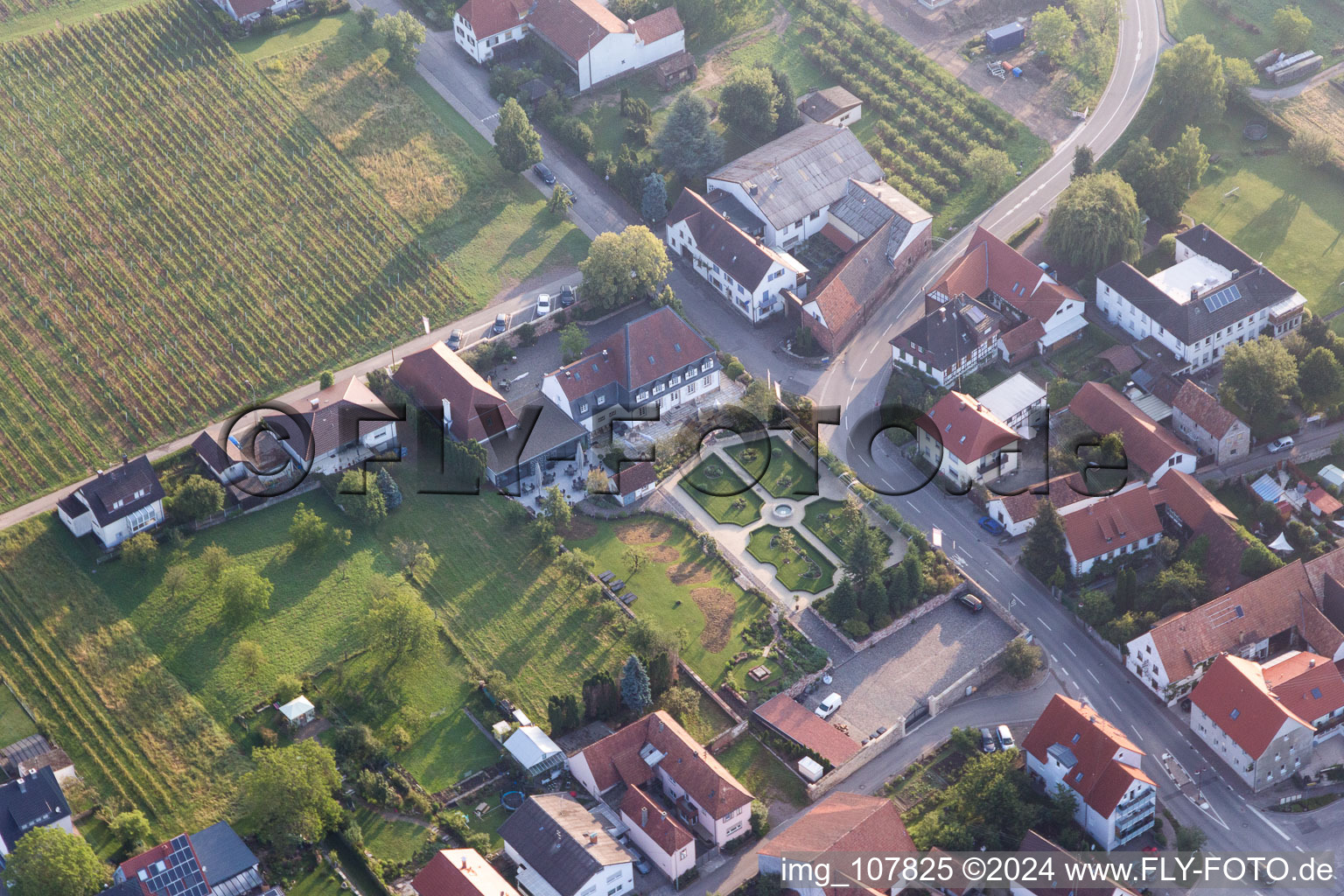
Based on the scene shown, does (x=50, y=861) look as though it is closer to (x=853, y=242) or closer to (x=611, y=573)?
(x=611, y=573)

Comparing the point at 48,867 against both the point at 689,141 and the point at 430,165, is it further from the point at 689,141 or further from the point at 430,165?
the point at 689,141

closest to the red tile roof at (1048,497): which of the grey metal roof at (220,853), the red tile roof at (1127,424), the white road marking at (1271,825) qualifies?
the red tile roof at (1127,424)

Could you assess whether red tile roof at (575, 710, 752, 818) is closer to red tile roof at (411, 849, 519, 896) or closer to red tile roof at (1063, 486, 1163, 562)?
red tile roof at (411, 849, 519, 896)

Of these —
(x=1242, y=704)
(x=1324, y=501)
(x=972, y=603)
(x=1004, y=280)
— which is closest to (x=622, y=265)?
(x=1004, y=280)

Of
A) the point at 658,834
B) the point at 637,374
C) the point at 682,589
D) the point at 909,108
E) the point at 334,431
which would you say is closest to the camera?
the point at 658,834

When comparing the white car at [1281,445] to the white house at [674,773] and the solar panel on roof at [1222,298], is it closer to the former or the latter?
the solar panel on roof at [1222,298]
